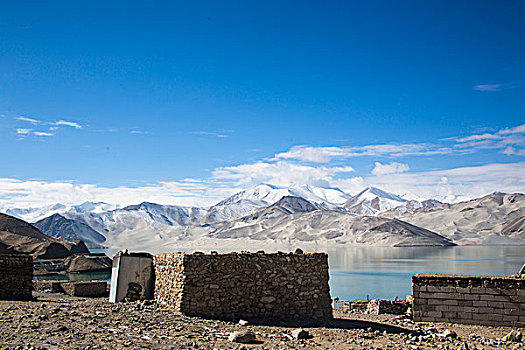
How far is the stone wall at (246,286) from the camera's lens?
1159cm

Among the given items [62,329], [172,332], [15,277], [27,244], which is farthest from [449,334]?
[27,244]

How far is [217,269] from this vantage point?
1179 cm

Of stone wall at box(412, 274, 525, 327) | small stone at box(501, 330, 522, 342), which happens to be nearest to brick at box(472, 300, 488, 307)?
stone wall at box(412, 274, 525, 327)

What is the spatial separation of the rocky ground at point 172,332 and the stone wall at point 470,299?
0.30m

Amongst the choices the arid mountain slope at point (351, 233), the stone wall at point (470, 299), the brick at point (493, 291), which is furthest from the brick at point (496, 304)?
the arid mountain slope at point (351, 233)

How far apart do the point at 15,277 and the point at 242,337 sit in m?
7.77

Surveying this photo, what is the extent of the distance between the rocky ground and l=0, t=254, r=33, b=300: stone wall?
174cm

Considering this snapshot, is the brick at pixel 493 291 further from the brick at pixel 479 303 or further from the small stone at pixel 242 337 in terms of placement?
the small stone at pixel 242 337

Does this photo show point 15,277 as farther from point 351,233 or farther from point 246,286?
point 351,233

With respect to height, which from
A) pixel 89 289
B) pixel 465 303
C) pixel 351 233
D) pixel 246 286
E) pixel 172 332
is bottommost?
pixel 89 289

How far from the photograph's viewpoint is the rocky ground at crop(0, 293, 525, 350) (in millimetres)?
8578

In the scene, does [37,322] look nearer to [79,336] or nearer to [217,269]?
[79,336]

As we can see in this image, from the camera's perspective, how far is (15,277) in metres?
13.8

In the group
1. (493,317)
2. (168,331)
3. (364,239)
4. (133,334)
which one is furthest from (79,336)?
(364,239)
